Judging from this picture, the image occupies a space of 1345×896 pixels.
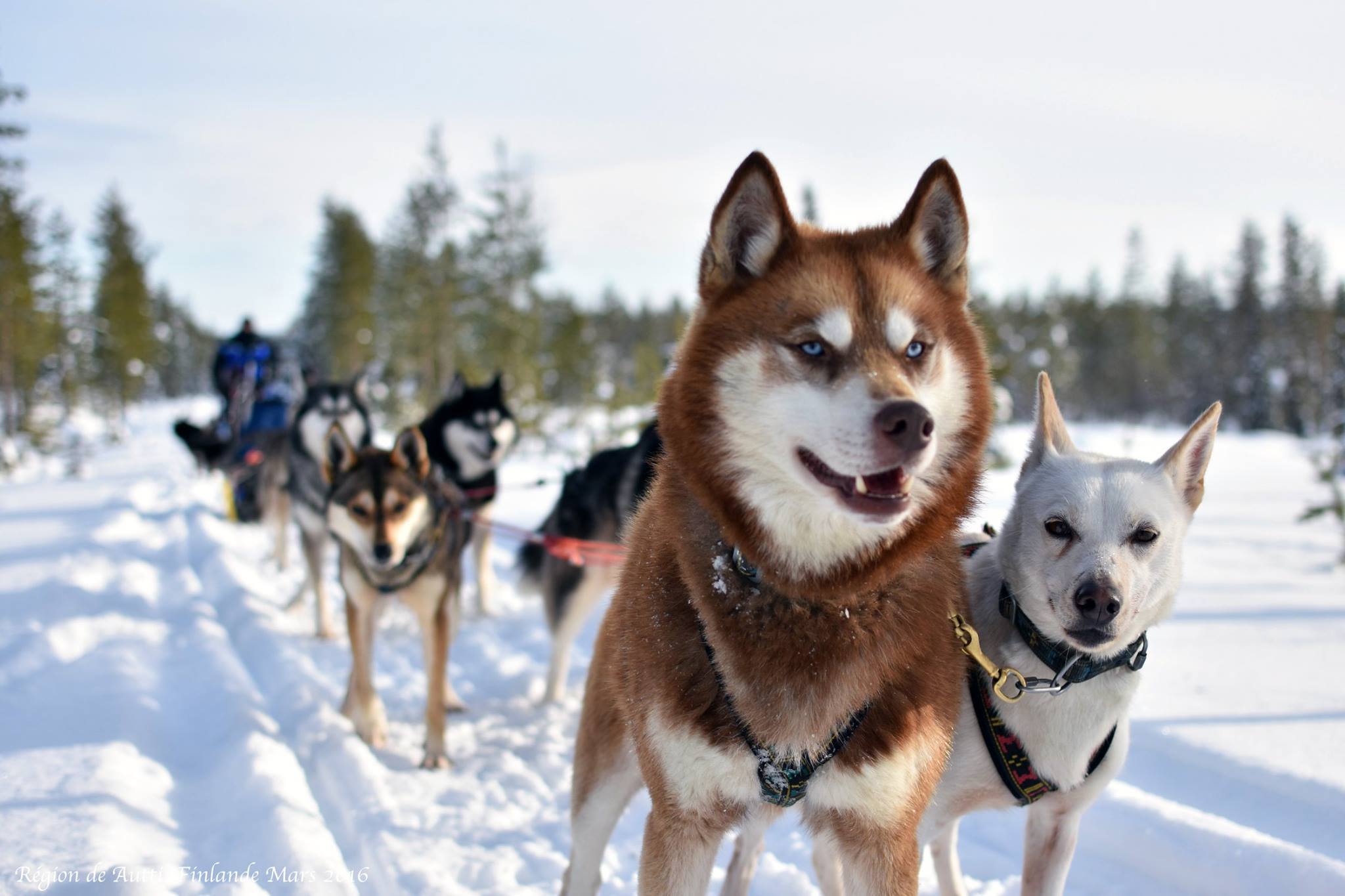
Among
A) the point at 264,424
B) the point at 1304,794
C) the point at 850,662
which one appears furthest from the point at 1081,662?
the point at 264,424

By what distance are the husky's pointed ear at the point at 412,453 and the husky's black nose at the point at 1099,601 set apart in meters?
3.53

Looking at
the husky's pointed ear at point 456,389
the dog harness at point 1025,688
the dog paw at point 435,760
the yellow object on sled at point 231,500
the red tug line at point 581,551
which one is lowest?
the dog paw at point 435,760

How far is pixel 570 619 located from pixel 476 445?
2477 millimetres

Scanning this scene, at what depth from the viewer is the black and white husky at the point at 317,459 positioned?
648 cm

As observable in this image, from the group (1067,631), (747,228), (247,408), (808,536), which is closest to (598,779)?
(808,536)

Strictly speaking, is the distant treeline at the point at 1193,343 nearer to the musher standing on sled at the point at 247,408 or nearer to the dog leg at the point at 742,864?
the musher standing on sled at the point at 247,408

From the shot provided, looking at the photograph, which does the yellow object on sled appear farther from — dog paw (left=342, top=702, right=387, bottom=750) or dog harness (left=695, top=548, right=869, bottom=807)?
dog harness (left=695, top=548, right=869, bottom=807)

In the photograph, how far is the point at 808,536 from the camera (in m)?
1.79

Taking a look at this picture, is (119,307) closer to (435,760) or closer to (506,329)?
(506,329)

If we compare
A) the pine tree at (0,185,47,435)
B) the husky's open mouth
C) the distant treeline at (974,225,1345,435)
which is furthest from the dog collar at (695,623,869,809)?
the distant treeline at (974,225,1345,435)

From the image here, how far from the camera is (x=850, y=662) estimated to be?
178cm

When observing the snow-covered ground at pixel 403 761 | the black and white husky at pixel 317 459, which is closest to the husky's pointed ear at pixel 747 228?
the snow-covered ground at pixel 403 761

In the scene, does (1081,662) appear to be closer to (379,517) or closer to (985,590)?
(985,590)

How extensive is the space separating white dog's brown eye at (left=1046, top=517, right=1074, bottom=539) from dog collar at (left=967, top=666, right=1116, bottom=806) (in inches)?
17.3
